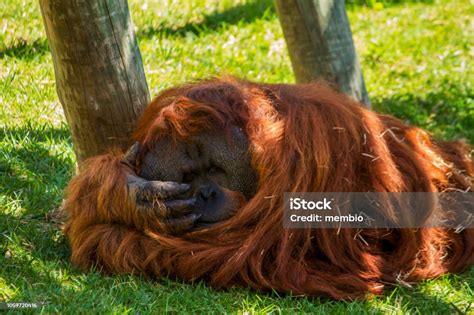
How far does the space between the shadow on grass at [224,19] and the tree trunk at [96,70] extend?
252cm

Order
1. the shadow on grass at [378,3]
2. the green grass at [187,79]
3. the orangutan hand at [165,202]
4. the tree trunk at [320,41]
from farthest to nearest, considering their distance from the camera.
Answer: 1. the shadow on grass at [378,3]
2. the tree trunk at [320,41]
3. the orangutan hand at [165,202]
4. the green grass at [187,79]

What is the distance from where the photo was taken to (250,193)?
3859 mm

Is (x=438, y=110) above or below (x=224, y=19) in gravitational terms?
below

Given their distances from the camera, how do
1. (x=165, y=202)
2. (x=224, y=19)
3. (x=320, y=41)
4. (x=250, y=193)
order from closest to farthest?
(x=165, y=202) < (x=250, y=193) < (x=320, y=41) < (x=224, y=19)

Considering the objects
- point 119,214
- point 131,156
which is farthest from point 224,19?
point 119,214

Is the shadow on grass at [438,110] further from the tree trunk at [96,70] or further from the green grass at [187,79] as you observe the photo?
the tree trunk at [96,70]

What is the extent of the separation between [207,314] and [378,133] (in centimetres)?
117

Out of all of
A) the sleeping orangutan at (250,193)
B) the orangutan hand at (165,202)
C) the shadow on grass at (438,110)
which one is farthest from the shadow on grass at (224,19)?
the orangutan hand at (165,202)

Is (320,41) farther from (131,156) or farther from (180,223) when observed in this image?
(180,223)

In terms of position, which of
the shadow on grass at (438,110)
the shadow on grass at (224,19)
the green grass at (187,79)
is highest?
the shadow on grass at (224,19)

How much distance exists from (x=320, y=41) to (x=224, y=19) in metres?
2.10

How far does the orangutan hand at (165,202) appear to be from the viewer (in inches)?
144

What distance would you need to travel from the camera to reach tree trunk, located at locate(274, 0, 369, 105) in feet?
17.3

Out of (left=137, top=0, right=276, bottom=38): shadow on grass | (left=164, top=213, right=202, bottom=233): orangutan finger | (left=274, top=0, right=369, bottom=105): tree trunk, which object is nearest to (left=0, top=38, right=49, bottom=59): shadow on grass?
(left=137, top=0, right=276, bottom=38): shadow on grass
